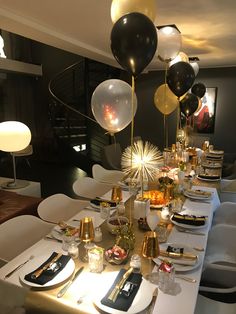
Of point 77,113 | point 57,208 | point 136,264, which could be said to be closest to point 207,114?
point 77,113

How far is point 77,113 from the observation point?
6.72 metres

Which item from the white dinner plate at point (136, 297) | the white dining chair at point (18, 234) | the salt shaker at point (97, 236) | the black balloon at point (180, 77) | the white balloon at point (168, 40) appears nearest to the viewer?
the white dinner plate at point (136, 297)

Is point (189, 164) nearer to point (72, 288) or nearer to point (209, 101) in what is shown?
point (72, 288)

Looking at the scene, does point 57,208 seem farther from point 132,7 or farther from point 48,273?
point 132,7

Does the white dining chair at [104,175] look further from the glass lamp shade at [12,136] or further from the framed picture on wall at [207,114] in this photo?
the framed picture on wall at [207,114]

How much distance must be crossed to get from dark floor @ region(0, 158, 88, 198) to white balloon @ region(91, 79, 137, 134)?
9.09ft

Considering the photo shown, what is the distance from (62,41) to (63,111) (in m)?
3.51

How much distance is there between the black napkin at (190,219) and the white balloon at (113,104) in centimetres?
84

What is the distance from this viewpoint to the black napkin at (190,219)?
184 cm

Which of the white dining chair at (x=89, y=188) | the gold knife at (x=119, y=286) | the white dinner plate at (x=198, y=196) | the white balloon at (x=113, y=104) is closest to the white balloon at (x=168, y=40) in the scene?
the white balloon at (x=113, y=104)

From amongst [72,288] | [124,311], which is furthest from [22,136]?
[124,311]

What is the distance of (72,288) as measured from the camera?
4.14 ft

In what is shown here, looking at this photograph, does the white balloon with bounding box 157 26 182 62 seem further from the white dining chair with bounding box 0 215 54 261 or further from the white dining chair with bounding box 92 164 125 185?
the white dining chair with bounding box 0 215 54 261

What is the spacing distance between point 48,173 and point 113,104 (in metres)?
4.55
